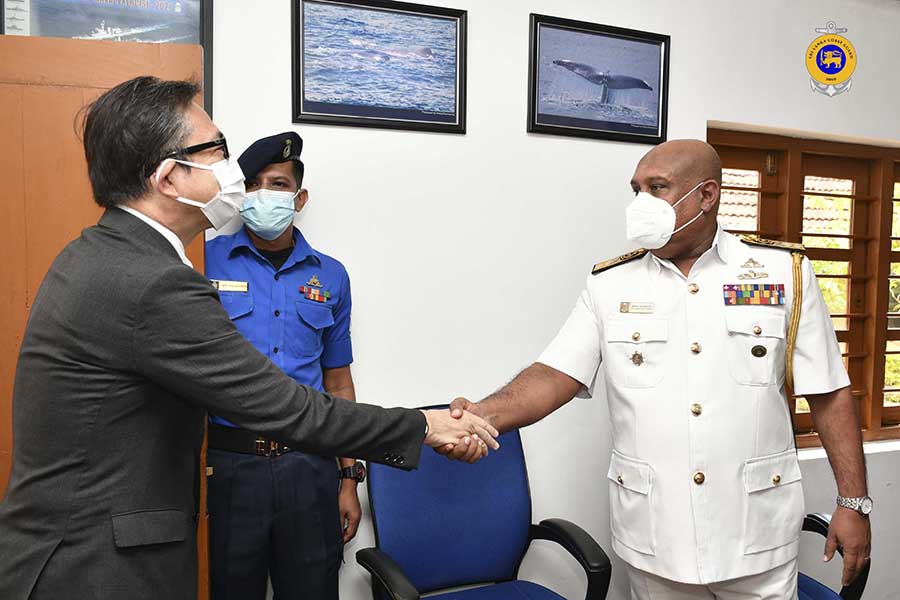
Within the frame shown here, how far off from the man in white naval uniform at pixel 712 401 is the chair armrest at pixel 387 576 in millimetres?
325

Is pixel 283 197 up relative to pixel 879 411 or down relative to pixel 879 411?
up

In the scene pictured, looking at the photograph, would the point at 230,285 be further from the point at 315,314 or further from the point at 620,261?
the point at 620,261

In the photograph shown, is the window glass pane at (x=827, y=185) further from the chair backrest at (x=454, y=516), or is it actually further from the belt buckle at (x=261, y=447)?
the belt buckle at (x=261, y=447)

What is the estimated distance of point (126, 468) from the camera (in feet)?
4.10

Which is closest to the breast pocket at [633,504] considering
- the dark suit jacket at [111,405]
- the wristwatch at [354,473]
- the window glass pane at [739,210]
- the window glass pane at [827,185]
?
the wristwatch at [354,473]

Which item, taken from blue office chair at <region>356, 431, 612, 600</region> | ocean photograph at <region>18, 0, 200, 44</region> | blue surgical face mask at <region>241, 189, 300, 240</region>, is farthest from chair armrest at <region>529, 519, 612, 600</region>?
ocean photograph at <region>18, 0, 200, 44</region>

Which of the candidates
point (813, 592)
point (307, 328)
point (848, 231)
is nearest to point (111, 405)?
point (307, 328)

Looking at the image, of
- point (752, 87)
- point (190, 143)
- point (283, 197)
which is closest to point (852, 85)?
point (752, 87)

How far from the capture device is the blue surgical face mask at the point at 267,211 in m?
1.97

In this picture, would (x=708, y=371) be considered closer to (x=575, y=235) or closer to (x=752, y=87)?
(x=575, y=235)

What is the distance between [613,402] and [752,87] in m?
1.58

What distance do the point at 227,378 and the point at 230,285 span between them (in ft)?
2.65

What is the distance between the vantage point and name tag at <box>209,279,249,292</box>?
2027mm

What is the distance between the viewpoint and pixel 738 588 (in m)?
1.84
